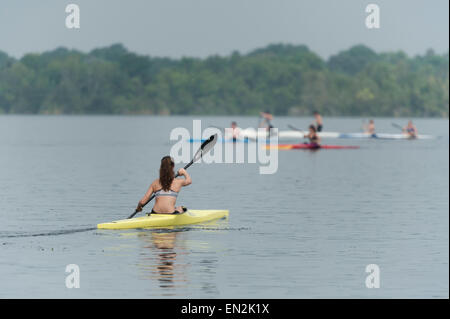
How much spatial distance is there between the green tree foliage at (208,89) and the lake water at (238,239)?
463 ft

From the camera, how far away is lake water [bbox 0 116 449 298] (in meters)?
16.3

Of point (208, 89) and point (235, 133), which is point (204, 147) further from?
point (208, 89)

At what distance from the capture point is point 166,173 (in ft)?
69.3

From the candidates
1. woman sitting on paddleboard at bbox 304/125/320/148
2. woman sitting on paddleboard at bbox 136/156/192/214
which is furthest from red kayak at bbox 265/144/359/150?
woman sitting on paddleboard at bbox 136/156/192/214

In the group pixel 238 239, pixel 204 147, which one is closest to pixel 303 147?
pixel 204 147

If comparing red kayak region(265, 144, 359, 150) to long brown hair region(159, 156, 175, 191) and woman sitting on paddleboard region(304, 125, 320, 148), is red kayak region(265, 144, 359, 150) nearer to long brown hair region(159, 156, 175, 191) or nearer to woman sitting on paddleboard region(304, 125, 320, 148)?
woman sitting on paddleboard region(304, 125, 320, 148)

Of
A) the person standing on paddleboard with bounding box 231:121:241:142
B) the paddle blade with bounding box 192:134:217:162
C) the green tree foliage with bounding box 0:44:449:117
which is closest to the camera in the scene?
the paddle blade with bounding box 192:134:217:162

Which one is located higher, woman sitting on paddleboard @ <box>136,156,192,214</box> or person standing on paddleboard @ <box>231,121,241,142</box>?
person standing on paddleboard @ <box>231,121,241,142</box>

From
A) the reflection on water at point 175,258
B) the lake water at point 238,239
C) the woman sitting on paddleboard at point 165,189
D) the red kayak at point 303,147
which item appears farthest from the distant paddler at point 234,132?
the woman sitting on paddleboard at point 165,189

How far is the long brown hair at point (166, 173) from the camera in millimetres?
21047

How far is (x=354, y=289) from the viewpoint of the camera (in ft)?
53.3

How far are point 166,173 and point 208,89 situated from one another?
17230cm

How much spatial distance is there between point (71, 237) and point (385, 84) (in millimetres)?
166555

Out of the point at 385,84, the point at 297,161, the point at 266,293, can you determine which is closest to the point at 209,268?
the point at 266,293
